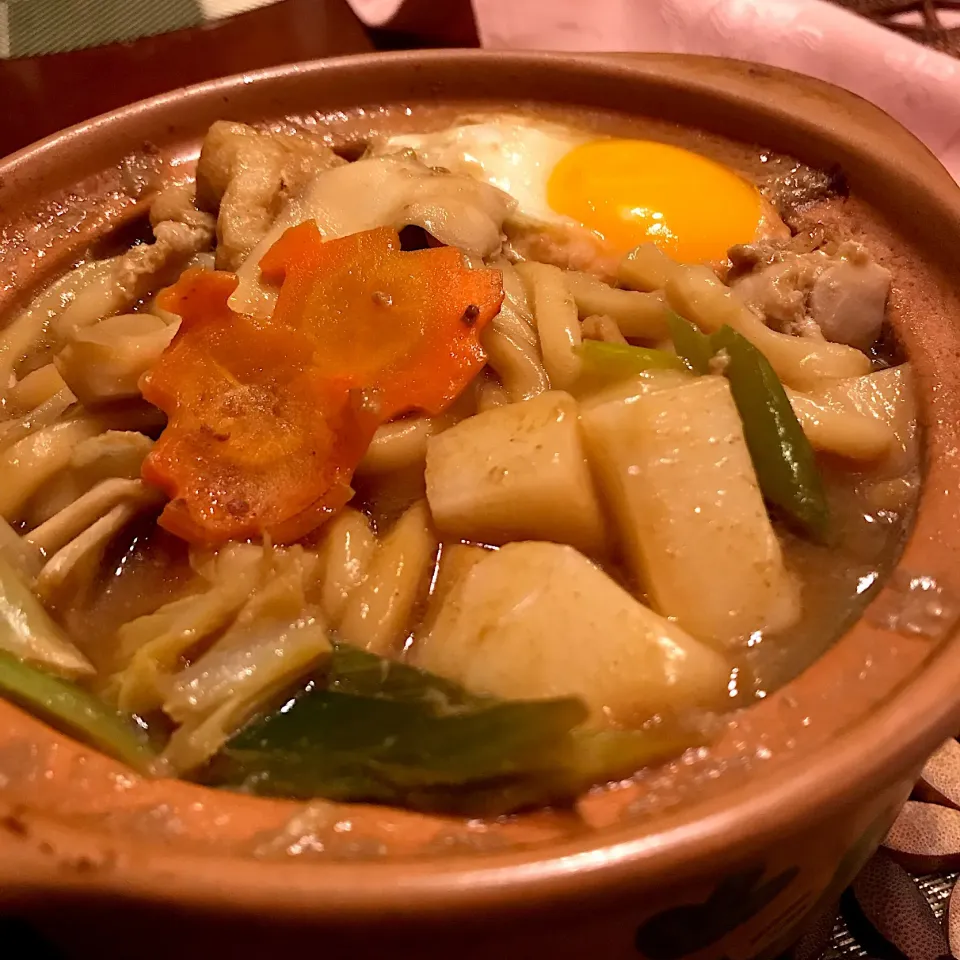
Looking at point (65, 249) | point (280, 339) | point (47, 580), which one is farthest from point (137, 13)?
point (47, 580)

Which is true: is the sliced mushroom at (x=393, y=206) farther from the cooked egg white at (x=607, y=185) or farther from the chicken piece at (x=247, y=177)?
the cooked egg white at (x=607, y=185)

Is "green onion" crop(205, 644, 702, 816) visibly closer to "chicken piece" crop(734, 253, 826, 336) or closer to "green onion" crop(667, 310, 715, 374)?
"green onion" crop(667, 310, 715, 374)

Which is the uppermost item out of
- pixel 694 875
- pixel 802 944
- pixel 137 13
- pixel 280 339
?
pixel 137 13

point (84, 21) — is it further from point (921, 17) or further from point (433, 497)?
point (921, 17)

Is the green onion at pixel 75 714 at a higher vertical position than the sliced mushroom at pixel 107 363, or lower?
lower

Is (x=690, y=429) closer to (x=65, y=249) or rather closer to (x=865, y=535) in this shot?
(x=865, y=535)

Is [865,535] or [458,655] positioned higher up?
[458,655]

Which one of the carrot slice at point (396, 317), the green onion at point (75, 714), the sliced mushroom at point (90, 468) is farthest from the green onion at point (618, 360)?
the green onion at point (75, 714)

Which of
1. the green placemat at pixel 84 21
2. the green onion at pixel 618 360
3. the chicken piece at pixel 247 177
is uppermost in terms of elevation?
the green placemat at pixel 84 21

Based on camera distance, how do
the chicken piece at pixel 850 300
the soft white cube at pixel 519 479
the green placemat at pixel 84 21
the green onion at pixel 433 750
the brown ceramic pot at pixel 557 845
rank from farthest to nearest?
the green placemat at pixel 84 21 → the chicken piece at pixel 850 300 → the soft white cube at pixel 519 479 → the green onion at pixel 433 750 → the brown ceramic pot at pixel 557 845
